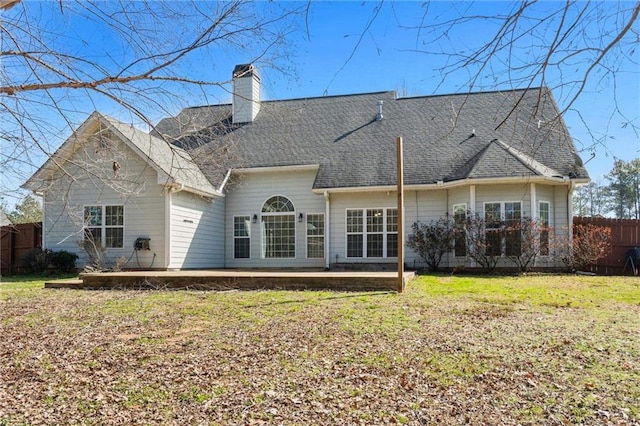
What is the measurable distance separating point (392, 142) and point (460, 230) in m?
4.23

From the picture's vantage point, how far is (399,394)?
385 cm

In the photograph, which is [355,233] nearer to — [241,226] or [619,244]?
[241,226]

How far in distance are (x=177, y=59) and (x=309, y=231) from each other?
11.9 metres

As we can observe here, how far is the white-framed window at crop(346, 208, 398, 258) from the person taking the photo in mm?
15180

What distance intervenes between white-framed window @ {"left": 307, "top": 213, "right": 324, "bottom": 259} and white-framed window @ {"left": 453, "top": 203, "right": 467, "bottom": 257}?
170 inches

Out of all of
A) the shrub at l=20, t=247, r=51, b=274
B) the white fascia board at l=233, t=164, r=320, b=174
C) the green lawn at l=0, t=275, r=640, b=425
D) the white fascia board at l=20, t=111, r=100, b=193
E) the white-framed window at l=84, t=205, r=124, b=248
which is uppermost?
the white fascia board at l=233, t=164, r=320, b=174

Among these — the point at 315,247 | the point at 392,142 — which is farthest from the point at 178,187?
the point at 392,142

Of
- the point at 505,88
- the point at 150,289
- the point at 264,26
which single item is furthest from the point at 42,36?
the point at 150,289

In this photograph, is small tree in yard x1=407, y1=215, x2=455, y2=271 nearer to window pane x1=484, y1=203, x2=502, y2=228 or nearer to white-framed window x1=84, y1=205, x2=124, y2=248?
window pane x1=484, y1=203, x2=502, y2=228

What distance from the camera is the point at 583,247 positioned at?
1337 centimetres

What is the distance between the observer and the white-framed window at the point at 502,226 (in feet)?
43.0

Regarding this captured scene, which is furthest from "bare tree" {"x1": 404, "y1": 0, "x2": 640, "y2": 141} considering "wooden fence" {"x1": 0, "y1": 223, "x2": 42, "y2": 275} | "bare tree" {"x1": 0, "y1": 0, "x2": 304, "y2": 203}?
"wooden fence" {"x1": 0, "y1": 223, "x2": 42, "y2": 275}

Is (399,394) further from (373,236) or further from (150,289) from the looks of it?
(373,236)

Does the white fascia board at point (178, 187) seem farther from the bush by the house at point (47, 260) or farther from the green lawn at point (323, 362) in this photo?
the green lawn at point (323, 362)
